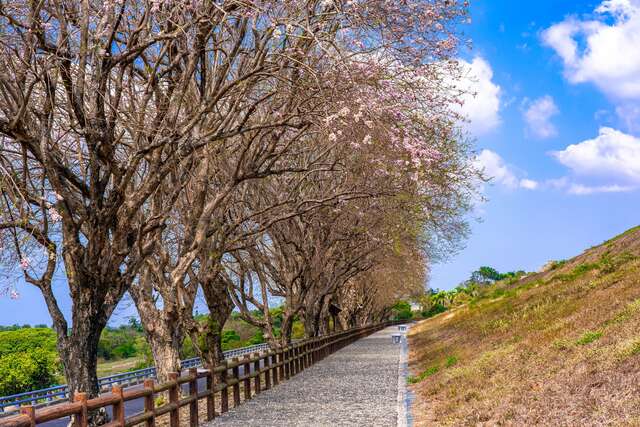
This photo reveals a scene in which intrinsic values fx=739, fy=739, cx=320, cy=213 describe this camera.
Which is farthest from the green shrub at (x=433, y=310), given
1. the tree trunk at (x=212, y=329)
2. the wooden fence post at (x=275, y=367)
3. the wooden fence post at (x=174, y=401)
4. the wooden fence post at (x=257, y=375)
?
the wooden fence post at (x=174, y=401)

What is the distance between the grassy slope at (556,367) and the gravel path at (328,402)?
0.97 metres

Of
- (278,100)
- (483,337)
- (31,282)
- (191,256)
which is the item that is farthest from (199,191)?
(483,337)

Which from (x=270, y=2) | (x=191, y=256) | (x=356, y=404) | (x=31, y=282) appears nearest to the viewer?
(x=270, y=2)

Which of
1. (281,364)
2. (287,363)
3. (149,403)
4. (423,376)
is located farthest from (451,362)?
(149,403)

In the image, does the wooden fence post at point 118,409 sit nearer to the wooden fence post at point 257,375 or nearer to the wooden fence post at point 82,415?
the wooden fence post at point 82,415

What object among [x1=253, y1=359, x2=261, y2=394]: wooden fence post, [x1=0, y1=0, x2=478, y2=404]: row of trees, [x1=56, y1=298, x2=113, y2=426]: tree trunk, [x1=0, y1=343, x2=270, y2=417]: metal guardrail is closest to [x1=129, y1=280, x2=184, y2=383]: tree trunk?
[x1=0, y1=0, x2=478, y2=404]: row of trees

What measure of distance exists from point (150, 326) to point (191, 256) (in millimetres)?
3492

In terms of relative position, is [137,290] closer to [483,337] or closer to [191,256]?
[191,256]

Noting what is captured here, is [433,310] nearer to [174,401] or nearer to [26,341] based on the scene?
[26,341]

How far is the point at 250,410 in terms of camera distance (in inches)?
669

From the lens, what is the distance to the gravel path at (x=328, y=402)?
1452 centimetres

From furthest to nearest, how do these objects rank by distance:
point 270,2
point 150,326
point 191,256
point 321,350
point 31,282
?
point 321,350
point 150,326
point 191,256
point 31,282
point 270,2

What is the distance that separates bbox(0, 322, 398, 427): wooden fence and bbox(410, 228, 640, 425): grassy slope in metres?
4.52

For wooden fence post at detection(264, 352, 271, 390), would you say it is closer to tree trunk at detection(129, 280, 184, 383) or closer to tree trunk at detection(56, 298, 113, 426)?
tree trunk at detection(129, 280, 184, 383)
